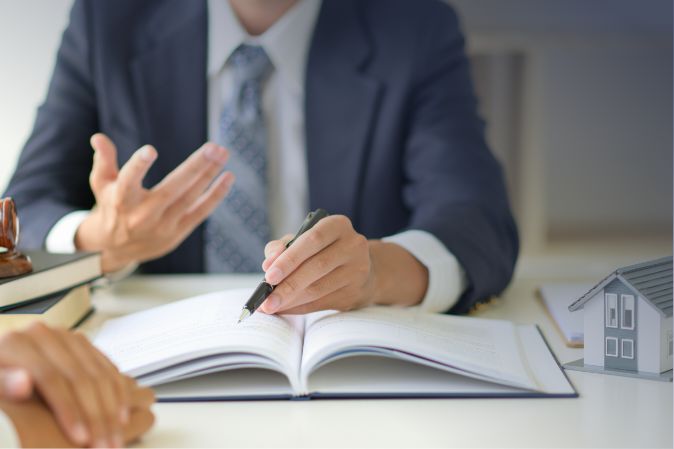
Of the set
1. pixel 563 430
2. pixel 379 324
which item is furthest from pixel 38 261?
pixel 563 430

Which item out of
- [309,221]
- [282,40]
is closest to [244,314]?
[309,221]

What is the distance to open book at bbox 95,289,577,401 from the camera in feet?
2.01

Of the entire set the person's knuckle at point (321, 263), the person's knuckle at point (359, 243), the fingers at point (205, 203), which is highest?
the fingers at point (205, 203)

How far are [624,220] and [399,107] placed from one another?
1.40 meters

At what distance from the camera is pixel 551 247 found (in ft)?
7.61

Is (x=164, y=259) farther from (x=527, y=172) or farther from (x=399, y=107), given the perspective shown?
(x=527, y=172)

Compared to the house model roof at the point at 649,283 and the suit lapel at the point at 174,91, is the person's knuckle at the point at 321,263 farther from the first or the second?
the suit lapel at the point at 174,91

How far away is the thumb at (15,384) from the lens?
0.43 m

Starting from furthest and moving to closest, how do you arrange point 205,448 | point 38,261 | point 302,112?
point 302,112
point 38,261
point 205,448

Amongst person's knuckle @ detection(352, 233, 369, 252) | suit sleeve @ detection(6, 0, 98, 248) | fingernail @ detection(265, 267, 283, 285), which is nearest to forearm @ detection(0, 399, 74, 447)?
fingernail @ detection(265, 267, 283, 285)

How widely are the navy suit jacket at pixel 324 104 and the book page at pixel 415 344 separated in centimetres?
51

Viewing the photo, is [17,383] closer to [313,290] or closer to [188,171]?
Answer: [313,290]

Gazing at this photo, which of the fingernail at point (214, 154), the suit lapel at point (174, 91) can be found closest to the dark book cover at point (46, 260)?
the fingernail at point (214, 154)

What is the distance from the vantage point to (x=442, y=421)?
1.87ft
